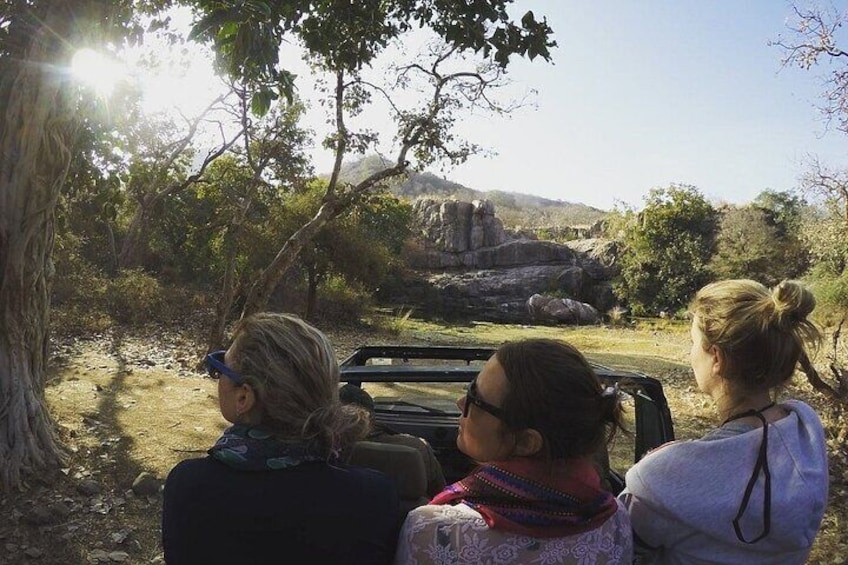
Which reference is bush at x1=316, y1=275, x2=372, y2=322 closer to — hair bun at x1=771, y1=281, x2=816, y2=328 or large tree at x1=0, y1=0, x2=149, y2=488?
large tree at x1=0, y1=0, x2=149, y2=488

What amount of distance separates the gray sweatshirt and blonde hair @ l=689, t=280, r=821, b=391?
10 centimetres

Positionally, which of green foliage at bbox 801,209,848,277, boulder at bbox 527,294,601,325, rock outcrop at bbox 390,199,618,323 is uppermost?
green foliage at bbox 801,209,848,277

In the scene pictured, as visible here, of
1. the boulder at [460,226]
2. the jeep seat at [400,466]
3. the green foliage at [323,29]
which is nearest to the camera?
the jeep seat at [400,466]

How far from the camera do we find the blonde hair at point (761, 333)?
1434mm

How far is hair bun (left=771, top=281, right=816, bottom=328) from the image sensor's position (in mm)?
1424

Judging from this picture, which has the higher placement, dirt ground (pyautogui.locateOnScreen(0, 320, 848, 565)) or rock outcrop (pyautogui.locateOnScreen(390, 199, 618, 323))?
rock outcrop (pyautogui.locateOnScreen(390, 199, 618, 323))

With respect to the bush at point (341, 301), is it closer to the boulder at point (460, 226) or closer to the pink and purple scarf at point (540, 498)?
the boulder at point (460, 226)

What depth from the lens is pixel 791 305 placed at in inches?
56.1

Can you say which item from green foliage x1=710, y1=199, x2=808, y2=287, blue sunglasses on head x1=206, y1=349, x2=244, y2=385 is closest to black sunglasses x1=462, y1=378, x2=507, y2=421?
blue sunglasses on head x1=206, y1=349, x2=244, y2=385

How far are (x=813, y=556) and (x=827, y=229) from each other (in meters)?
18.2

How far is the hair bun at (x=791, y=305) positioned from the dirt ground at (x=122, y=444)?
388 centimetres

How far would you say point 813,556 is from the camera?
4453 mm

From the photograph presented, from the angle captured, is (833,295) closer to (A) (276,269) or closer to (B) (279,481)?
(A) (276,269)

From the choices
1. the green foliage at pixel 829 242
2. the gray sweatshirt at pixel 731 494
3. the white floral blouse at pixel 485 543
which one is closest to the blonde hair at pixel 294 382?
the white floral blouse at pixel 485 543
